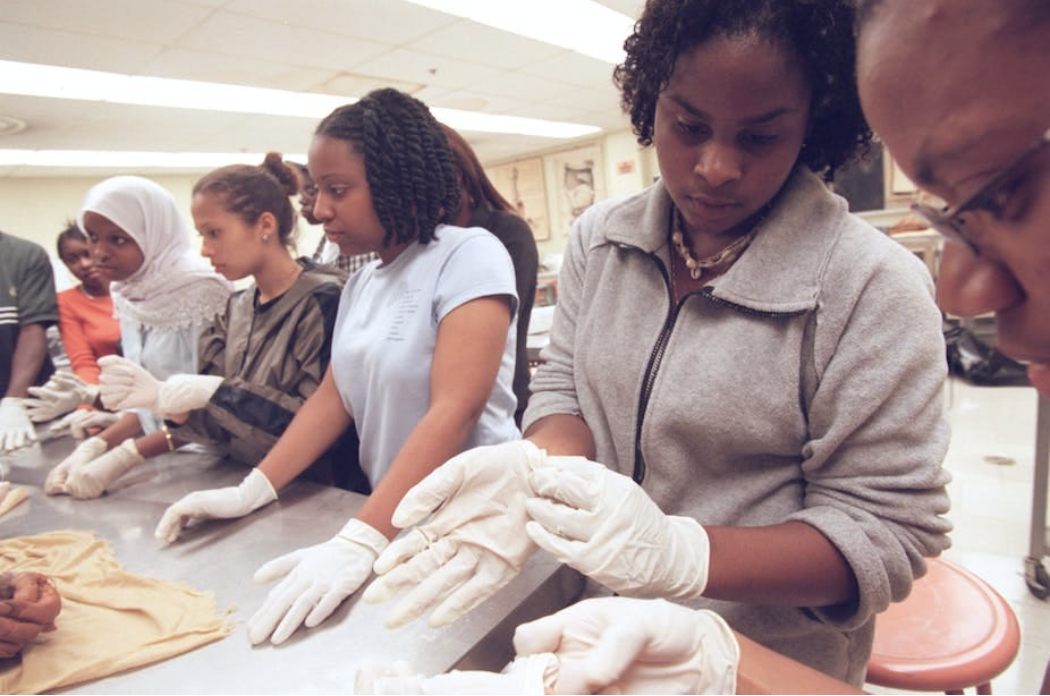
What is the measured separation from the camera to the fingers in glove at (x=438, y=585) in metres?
0.75

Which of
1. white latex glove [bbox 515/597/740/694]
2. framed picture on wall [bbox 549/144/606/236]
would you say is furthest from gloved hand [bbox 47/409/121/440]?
framed picture on wall [bbox 549/144/606/236]

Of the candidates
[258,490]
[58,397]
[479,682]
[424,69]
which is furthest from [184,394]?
[424,69]

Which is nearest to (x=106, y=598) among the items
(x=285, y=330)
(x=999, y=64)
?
(x=285, y=330)

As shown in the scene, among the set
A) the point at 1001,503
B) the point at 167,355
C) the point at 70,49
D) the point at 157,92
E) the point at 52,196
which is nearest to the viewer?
the point at 167,355

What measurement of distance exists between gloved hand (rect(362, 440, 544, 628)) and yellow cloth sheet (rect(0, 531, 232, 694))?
1.08ft

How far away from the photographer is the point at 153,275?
6.29 ft

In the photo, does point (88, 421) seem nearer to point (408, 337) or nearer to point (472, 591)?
point (408, 337)

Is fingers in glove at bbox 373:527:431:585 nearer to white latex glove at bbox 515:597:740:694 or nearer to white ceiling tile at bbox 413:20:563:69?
white latex glove at bbox 515:597:740:694

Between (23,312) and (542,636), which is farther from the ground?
(23,312)

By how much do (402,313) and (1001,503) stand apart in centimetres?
326

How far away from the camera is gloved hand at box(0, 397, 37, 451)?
1.94 metres

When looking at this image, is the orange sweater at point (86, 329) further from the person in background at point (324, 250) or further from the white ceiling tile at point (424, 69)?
the white ceiling tile at point (424, 69)

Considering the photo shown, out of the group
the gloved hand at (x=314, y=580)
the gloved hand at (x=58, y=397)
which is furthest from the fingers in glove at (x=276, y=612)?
the gloved hand at (x=58, y=397)

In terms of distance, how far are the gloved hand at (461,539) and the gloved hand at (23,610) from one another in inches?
20.9
